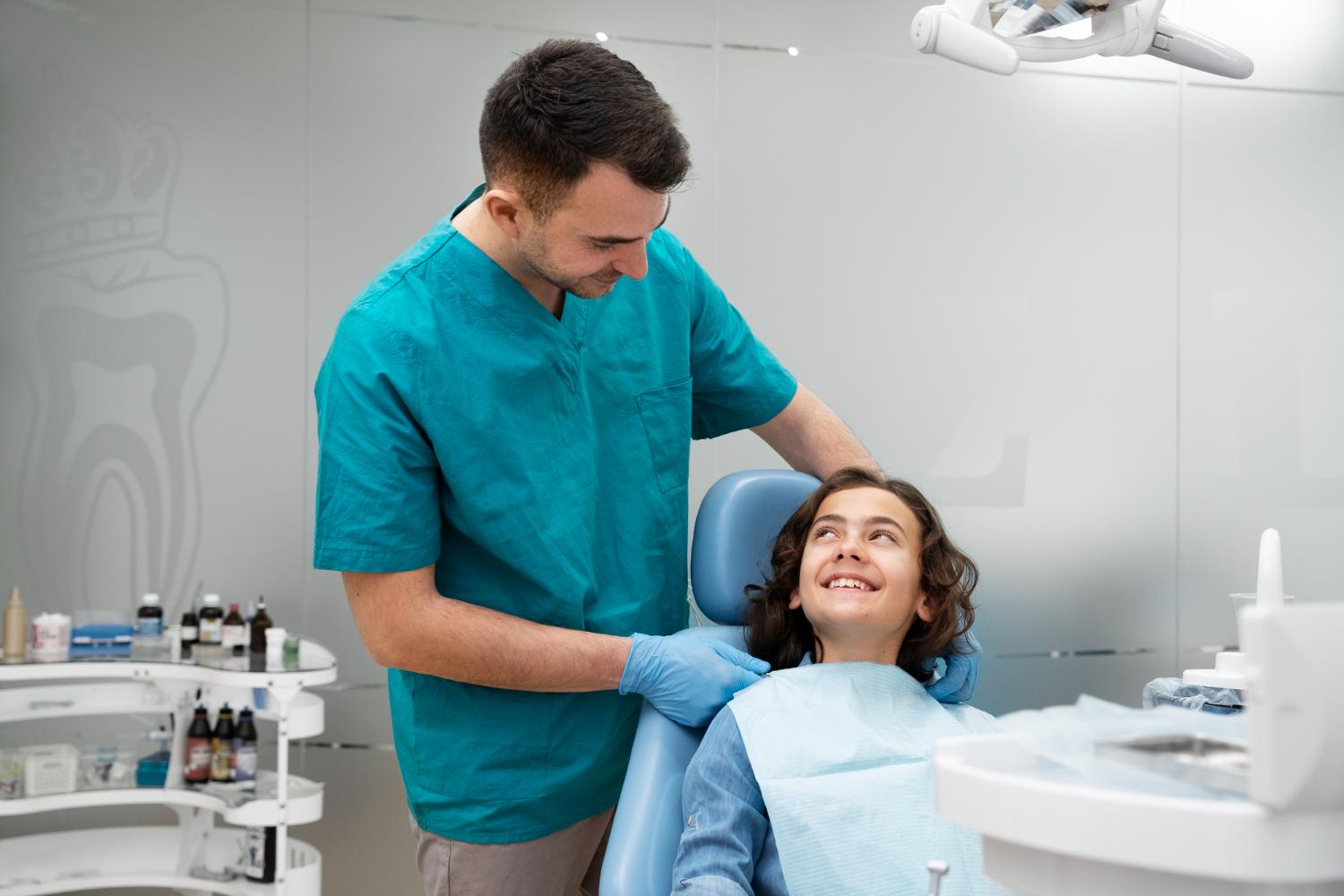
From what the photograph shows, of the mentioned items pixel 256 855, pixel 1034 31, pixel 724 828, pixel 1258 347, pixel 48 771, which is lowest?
pixel 256 855

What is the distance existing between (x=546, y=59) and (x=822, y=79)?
179 cm

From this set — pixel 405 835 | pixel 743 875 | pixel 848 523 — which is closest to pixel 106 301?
pixel 405 835

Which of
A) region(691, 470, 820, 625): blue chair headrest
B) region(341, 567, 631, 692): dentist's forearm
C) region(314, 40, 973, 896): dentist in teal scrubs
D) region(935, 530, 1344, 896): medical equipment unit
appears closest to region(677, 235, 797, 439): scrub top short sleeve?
region(314, 40, 973, 896): dentist in teal scrubs

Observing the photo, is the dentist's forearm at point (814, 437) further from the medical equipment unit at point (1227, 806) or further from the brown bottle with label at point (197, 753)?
the brown bottle with label at point (197, 753)

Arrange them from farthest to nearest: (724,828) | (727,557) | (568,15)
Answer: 1. (568,15)
2. (727,557)
3. (724,828)

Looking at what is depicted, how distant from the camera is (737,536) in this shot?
5.55 feet

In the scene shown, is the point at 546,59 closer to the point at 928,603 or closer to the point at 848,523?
the point at 848,523

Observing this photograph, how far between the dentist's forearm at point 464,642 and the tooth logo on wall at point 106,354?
1.48 meters

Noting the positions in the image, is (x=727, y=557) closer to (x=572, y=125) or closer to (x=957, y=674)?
(x=957, y=674)

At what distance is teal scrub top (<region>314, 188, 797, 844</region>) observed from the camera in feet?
4.62

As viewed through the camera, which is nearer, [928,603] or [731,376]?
[928,603]

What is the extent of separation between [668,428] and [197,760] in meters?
1.36

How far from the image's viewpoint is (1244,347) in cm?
322

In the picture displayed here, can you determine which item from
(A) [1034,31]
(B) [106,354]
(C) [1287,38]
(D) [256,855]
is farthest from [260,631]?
(C) [1287,38]
